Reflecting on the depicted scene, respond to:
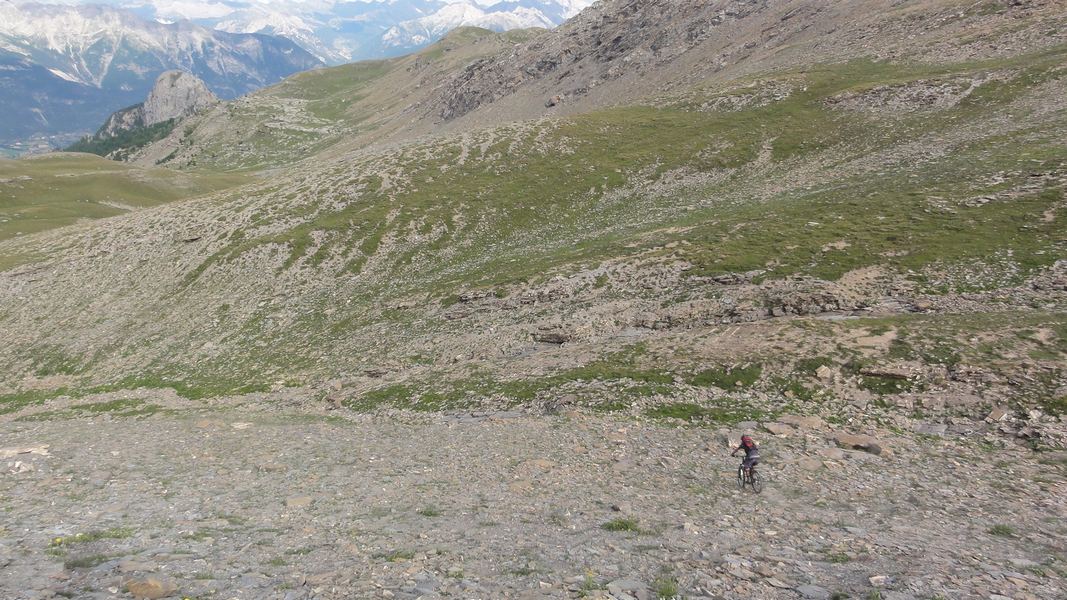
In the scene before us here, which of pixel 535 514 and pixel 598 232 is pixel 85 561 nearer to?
pixel 535 514

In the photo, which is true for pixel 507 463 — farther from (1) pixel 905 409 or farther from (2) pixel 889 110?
(2) pixel 889 110

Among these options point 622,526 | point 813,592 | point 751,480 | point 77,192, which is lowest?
point 751,480

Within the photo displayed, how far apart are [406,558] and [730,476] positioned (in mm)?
12317

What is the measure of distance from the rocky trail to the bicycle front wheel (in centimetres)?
22

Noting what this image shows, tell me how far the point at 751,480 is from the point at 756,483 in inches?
9.8

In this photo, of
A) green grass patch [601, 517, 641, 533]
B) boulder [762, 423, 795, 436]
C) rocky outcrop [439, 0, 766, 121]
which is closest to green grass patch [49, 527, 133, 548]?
green grass patch [601, 517, 641, 533]

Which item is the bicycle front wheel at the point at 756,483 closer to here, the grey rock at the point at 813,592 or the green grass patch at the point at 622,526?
the green grass patch at the point at 622,526

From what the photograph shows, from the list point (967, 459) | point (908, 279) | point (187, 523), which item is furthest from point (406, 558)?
point (908, 279)

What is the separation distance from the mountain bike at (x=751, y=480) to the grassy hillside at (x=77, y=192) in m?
120

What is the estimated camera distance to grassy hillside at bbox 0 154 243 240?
99688mm

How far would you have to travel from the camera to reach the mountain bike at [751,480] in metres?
17.5

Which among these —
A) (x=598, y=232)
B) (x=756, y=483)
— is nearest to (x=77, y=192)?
(x=598, y=232)

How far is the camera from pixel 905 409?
70.9 ft

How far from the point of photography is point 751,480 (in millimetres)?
17562
